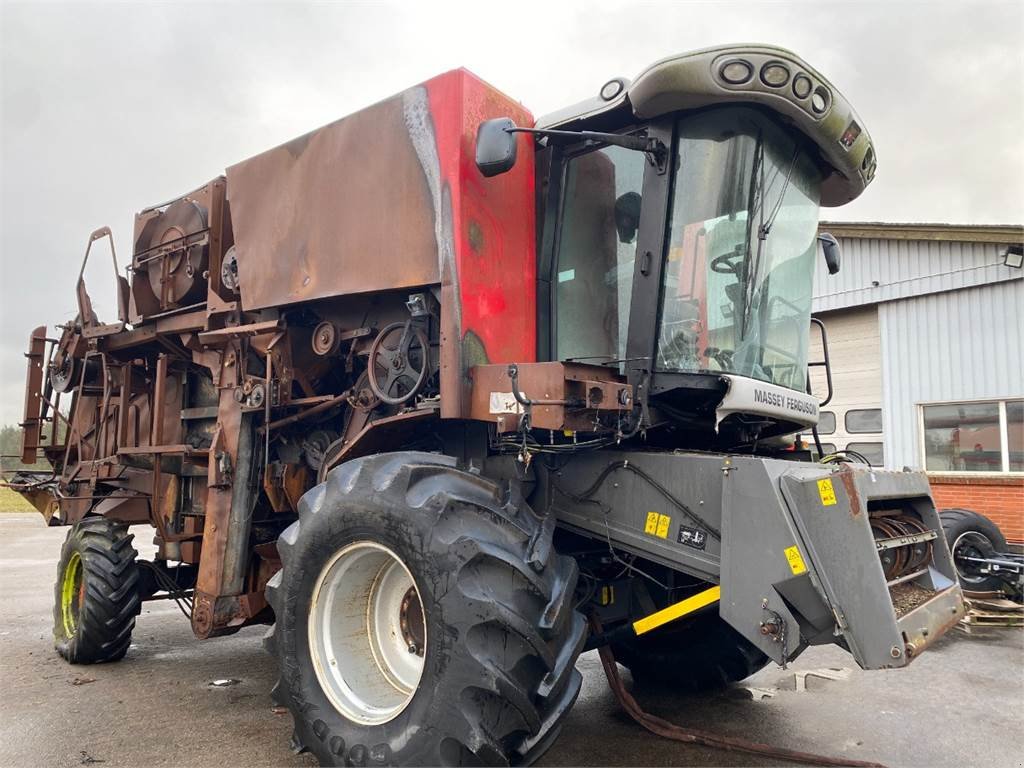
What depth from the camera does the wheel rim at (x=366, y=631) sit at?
3.71 m

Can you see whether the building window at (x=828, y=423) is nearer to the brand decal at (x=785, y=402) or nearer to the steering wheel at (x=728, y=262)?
the brand decal at (x=785, y=402)

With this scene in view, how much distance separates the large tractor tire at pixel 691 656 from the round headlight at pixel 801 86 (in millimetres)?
2937

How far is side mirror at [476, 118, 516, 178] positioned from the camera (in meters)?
3.68

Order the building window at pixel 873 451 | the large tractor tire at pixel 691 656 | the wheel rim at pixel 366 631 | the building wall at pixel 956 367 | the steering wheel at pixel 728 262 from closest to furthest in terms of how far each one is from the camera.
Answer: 1. the wheel rim at pixel 366 631
2. the steering wheel at pixel 728 262
3. the large tractor tire at pixel 691 656
4. the building wall at pixel 956 367
5. the building window at pixel 873 451

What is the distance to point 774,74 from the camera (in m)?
3.65

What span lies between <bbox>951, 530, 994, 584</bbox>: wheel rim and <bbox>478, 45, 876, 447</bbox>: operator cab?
6.12 metres

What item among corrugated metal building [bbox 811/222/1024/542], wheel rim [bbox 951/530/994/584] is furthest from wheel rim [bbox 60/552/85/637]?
corrugated metal building [bbox 811/222/1024/542]

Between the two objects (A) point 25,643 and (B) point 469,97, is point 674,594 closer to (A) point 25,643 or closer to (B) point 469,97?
(B) point 469,97

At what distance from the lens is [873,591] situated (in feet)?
10.1

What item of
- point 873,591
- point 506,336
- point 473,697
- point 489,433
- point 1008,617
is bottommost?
point 1008,617

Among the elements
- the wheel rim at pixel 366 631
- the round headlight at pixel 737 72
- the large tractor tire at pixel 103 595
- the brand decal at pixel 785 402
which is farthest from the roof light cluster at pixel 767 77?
the large tractor tire at pixel 103 595

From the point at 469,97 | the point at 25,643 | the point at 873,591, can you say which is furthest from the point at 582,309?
the point at 25,643

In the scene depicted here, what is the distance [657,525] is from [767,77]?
7.06 feet

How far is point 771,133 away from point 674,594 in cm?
249
